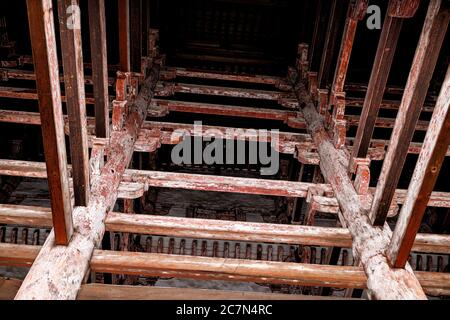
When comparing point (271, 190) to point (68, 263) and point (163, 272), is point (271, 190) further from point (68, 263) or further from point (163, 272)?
point (68, 263)

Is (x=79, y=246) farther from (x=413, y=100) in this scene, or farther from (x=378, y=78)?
(x=378, y=78)

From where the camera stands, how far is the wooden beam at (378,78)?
8.22 feet

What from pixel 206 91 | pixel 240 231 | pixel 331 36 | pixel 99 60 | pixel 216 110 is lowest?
pixel 240 231

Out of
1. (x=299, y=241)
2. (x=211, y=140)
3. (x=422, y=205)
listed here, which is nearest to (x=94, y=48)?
(x=299, y=241)

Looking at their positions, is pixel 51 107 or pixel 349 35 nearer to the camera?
pixel 51 107

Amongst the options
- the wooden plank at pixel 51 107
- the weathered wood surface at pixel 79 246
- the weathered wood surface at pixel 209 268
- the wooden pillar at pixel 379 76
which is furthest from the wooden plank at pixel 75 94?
the wooden pillar at pixel 379 76

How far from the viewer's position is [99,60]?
2.69 metres

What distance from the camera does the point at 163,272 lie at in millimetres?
1923

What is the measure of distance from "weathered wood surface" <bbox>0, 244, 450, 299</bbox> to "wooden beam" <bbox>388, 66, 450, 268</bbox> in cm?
26

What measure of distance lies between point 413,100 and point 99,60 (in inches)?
84.9

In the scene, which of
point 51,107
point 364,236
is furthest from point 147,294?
point 364,236

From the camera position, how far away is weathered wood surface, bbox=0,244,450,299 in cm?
190

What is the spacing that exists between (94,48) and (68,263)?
159 cm

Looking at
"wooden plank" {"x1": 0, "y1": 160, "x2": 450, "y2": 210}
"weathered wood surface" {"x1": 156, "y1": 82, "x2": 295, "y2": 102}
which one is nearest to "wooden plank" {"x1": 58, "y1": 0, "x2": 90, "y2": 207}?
"wooden plank" {"x1": 0, "y1": 160, "x2": 450, "y2": 210}
